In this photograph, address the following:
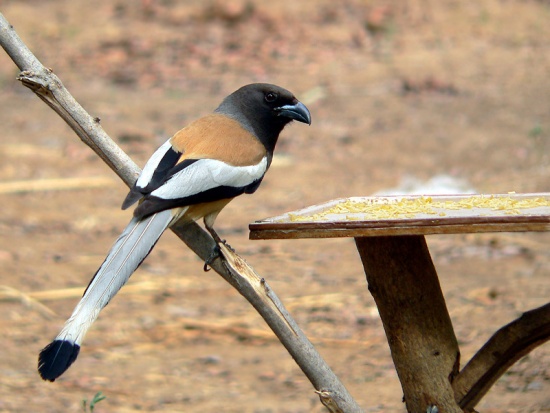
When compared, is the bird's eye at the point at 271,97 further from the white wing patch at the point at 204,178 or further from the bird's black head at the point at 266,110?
the white wing patch at the point at 204,178

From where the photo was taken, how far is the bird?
259 cm

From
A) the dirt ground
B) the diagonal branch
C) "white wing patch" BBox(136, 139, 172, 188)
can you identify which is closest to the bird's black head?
"white wing patch" BBox(136, 139, 172, 188)

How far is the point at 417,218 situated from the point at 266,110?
1334mm

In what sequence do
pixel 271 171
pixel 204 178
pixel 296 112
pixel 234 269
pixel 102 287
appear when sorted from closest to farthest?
pixel 102 287 < pixel 234 269 < pixel 204 178 < pixel 296 112 < pixel 271 171

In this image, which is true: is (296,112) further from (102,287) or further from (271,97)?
(102,287)

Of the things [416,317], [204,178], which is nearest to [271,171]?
[204,178]

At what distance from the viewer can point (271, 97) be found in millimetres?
3758

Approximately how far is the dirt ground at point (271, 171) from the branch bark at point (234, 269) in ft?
4.41

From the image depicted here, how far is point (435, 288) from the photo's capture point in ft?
9.95

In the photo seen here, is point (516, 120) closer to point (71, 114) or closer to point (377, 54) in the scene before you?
point (377, 54)

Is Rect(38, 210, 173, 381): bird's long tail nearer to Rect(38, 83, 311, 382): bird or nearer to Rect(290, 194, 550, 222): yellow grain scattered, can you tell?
Rect(38, 83, 311, 382): bird

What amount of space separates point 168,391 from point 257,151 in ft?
5.19

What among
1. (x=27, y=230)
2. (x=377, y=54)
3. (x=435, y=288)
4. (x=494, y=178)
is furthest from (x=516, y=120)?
(x=435, y=288)

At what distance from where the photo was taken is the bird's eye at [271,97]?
12.3ft
